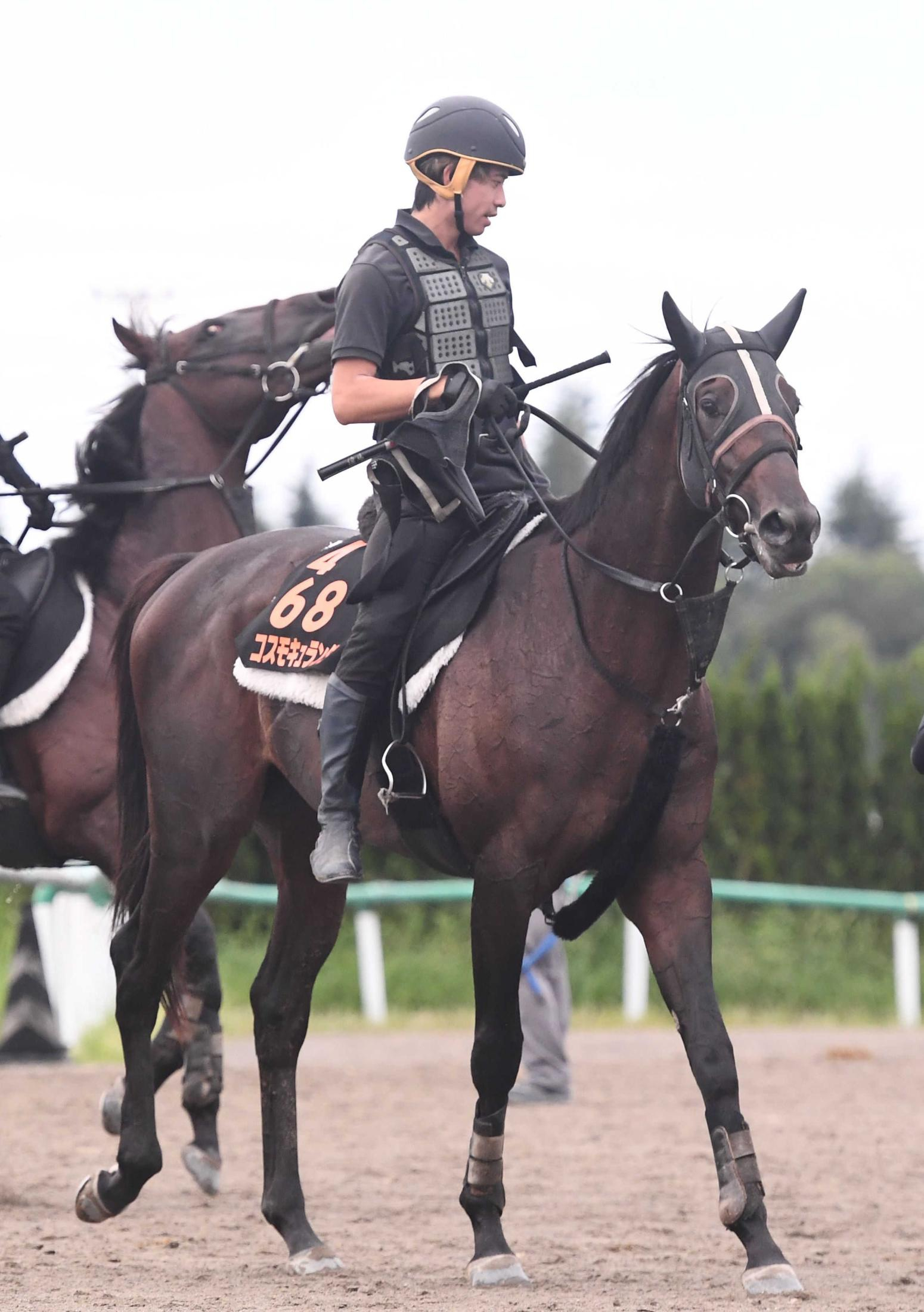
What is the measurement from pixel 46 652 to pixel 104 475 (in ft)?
2.88

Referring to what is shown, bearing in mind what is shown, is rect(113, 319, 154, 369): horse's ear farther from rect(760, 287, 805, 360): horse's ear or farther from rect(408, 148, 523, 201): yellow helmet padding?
rect(760, 287, 805, 360): horse's ear

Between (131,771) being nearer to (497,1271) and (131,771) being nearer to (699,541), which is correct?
(497,1271)

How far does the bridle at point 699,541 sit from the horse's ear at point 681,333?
0.08 ft

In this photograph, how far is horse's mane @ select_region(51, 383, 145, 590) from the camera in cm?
820

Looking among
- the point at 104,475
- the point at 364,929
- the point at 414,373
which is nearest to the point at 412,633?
the point at 414,373

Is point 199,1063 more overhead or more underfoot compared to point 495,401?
more underfoot

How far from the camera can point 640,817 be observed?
5.56 meters

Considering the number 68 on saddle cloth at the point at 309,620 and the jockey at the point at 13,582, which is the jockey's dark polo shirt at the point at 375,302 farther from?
the jockey at the point at 13,582

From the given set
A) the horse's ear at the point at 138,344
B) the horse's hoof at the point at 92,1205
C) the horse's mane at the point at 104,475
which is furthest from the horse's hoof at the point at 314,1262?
the horse's ear at the point at 138,344

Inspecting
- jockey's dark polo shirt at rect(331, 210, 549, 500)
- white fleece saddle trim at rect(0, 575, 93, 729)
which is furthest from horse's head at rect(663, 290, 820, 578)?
white fleece saddle trim at rect(0, 575, 93, 729)

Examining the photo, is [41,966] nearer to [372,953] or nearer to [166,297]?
[372,953]

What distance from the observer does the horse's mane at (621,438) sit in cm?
559

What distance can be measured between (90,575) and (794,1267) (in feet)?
13.1

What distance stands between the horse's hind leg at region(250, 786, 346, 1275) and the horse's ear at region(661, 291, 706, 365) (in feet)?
7.66
